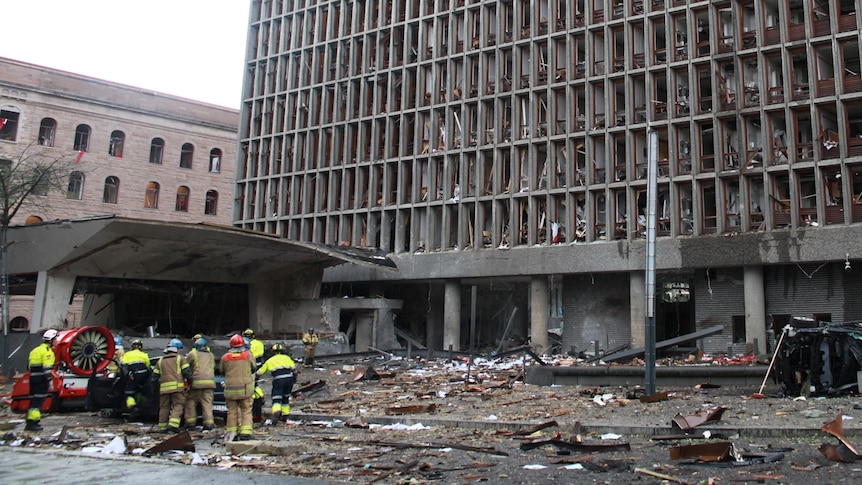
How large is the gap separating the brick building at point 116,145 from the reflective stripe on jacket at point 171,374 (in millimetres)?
37053

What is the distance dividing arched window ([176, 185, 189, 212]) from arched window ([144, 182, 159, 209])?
148 centimetres

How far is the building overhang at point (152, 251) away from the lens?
2680cm

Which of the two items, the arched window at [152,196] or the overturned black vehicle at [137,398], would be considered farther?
the arched window at [152,196]

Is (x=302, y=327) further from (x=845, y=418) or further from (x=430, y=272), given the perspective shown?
(x=845, y=418)

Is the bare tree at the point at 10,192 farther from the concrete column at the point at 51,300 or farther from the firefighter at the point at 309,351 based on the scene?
the firefighter at the point at 309,351

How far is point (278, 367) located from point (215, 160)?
45.0 meters

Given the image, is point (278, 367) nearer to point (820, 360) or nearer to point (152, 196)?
point (820, 360)

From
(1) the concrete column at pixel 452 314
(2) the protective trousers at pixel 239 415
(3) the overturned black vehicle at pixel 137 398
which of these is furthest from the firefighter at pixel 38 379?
(1) the concrete column at pixel 452 314

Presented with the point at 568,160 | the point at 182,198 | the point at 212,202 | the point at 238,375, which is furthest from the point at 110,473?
the point at 212,202

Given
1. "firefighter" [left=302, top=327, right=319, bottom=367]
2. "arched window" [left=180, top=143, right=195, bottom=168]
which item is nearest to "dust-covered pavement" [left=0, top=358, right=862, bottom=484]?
"firefighter" [left=302, top=327, right=319, bottom=367]

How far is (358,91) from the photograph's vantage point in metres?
43.4

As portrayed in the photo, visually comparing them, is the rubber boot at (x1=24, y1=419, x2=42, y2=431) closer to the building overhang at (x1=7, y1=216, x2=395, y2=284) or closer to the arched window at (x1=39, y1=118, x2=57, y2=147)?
the building overhang at (x1=7, y1=216, x2=395, y2=284)

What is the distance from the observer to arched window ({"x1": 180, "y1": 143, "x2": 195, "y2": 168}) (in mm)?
54509

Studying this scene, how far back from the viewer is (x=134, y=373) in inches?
551
